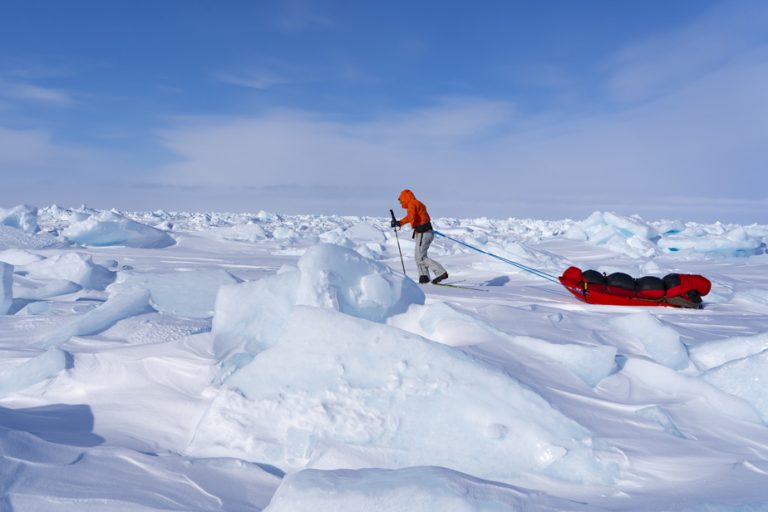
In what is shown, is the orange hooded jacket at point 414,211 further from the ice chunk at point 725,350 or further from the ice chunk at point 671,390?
the ice chunk at point 671,390

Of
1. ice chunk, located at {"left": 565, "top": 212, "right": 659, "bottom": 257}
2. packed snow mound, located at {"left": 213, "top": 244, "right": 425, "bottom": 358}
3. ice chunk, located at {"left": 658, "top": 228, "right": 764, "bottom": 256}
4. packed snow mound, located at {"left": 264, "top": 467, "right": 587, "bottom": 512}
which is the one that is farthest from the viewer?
ice chunk, located at {"left": 658, "top": 228, "right": 764, "bottom": 256}

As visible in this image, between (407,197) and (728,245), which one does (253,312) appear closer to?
(407,197)

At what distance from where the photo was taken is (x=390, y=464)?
1.98 meters

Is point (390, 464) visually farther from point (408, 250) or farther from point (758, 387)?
point (408, 250)

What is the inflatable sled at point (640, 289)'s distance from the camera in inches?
226

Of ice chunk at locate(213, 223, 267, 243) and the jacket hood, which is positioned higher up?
the jacket hood

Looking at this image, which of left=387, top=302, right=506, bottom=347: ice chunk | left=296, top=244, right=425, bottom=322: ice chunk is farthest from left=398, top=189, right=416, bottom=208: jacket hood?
left=387, top=302, right=506, bottom=347: ice chunk

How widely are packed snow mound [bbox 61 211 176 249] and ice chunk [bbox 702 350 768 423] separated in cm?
1185

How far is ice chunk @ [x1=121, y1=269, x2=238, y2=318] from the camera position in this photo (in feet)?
14.0

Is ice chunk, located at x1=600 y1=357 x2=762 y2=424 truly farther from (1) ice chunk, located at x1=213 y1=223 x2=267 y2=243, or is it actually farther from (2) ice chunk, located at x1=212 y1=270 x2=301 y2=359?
(1) ice chunk, located at x1=213 y1=223 x2=267 y2=243

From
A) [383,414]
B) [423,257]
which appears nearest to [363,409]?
[383,414]

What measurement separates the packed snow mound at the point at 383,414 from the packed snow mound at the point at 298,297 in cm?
65

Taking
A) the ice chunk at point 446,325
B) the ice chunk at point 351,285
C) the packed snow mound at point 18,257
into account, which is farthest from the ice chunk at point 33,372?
the packed snow mound at point 18,257

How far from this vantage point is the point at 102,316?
12.3ft
